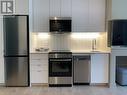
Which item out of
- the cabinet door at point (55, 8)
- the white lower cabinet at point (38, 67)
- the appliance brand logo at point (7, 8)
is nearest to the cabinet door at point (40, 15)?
the cabinet door at point (55, 8)

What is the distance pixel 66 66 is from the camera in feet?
20.3

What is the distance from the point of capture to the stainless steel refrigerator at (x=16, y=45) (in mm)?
6035

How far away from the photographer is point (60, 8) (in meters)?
6.46

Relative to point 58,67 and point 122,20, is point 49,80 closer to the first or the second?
point 58,67

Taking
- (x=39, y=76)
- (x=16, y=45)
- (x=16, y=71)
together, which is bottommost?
(x=39, y=76)

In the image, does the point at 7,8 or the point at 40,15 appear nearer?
the point at 7,8

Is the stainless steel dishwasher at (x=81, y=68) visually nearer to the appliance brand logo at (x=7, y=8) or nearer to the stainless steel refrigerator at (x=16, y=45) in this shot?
the stainless steel refrigerator at (x=16, y=45)

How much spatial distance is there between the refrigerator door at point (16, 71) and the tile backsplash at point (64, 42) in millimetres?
845

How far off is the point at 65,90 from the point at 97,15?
2283 mm

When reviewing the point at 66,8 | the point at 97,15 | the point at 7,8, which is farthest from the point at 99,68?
the point at 7,8

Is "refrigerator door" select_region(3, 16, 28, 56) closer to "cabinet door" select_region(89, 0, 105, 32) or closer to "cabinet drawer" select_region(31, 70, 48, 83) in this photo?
"cabinet drawer" select_region(31, 70, 48, 83)

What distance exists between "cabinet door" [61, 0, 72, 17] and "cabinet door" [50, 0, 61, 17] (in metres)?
0.09

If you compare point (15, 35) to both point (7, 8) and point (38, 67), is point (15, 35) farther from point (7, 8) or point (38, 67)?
point (38, 67)

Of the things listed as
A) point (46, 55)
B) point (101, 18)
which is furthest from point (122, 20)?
point (46, 55)
